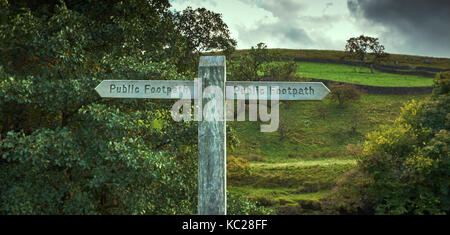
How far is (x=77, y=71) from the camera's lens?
11.3m

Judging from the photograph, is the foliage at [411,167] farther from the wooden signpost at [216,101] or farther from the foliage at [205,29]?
the wooden signpost at [216,101]

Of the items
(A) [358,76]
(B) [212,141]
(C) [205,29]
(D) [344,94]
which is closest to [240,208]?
(B) [212,141]

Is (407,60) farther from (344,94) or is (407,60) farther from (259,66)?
(259,66)

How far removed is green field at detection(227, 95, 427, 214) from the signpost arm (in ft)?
58.3

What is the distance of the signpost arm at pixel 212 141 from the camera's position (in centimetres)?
534

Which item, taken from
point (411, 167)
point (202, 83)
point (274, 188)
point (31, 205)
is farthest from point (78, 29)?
point (274, 188)

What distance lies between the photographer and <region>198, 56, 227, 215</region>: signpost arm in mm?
5340

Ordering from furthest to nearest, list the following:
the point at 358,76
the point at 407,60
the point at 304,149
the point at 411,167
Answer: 1. the point at 407,60
2. the point at 358,76
3. the point at 304,149
4. the point at 411,167

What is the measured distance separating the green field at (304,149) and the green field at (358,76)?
6.24 metres

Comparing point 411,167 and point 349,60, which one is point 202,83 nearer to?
point 411,167

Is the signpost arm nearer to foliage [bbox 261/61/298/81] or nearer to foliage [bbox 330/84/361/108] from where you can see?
foliage [bbox 261/61/298/81]

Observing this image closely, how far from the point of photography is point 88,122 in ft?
34.2

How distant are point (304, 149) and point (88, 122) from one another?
3269 cm

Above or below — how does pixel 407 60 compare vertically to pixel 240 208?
above
